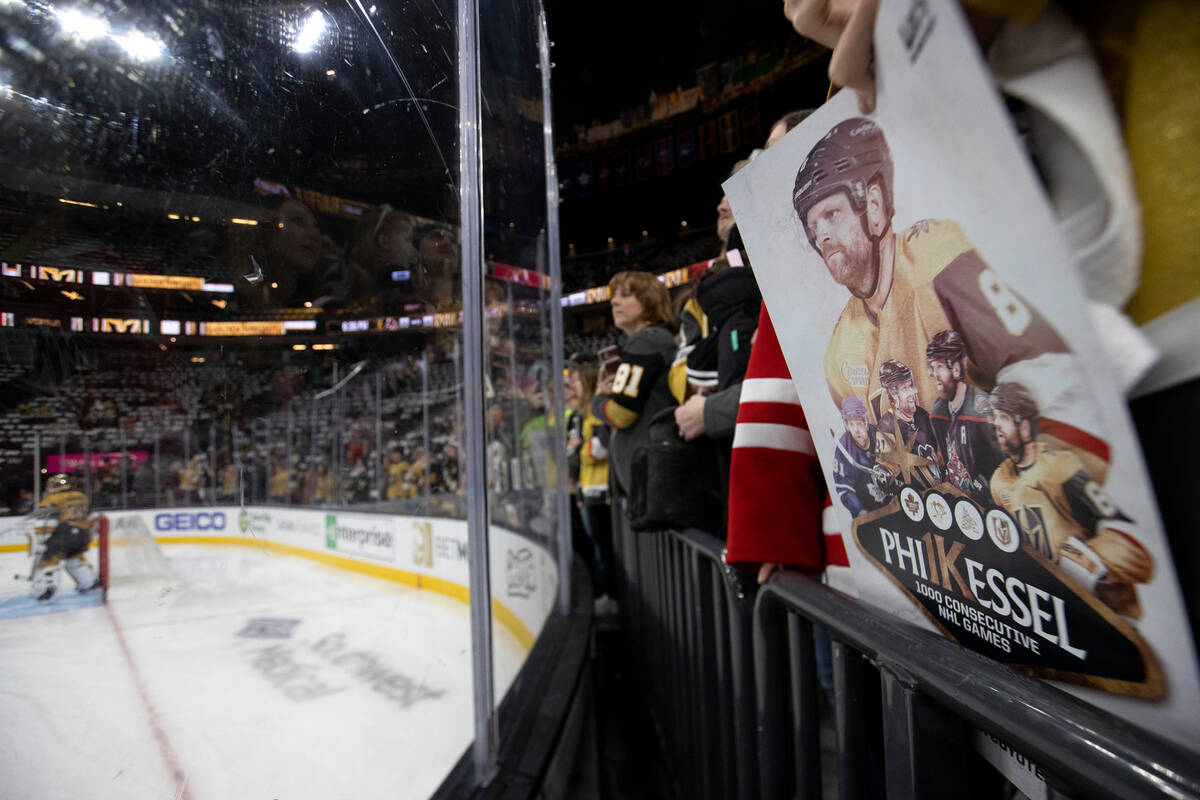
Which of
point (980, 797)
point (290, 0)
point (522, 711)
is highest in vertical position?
point (290, 0)

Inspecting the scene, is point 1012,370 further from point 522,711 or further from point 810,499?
point 522,711

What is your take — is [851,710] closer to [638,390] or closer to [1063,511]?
[1063,511]

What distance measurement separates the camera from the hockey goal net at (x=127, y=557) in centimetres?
64

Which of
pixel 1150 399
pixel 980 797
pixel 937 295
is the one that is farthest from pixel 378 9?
pixel 980 797

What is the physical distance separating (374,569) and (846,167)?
128 inches

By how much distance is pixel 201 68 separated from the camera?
24.5 inches

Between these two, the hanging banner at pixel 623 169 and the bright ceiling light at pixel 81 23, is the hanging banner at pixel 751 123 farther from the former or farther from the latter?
the bright ceiling light at pixel 81 23

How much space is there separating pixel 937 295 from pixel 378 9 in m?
0.90

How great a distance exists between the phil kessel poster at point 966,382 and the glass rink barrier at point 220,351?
568 mm

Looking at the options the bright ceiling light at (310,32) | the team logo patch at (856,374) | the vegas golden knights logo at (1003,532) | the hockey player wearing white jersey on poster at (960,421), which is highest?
the bright ceiling light at (310,32)

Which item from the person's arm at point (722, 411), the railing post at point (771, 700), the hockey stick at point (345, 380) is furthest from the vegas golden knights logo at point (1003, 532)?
the hockey stick at point (345, 380)

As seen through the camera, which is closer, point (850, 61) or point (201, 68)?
point (850, 61)

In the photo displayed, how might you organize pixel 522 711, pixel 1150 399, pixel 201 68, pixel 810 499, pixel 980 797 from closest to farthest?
pixel 1150 399 → pixel 980 797 → pixel 201 68 → pixel 810 499 → pixel 522 711

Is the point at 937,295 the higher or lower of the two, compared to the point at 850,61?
lower
